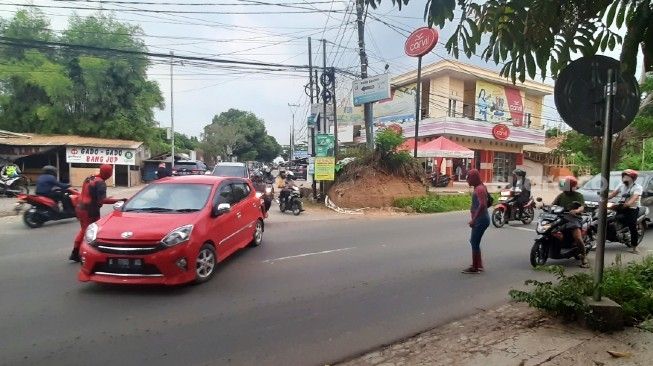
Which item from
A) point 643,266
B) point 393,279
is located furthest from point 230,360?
point 643,266

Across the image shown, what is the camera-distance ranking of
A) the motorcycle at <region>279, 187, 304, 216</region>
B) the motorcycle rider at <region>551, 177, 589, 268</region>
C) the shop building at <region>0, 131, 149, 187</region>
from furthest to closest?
the shop building at <region>0, 131, 149, 187</region>, the motorcycle at <region>279, 187, 304, 216</region>, the motorcycle rider at <region>551, 177, 589, 268</region>

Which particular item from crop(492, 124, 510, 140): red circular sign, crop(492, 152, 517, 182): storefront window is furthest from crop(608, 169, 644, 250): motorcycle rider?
crop(492, 152, 517, 182): storefront window

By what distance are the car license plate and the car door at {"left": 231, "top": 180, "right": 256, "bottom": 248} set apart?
2168 mm

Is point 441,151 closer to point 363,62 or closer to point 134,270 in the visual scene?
point 363,62

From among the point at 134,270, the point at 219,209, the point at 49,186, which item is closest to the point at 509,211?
the point at 219,209

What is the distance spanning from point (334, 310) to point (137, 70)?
29.1 meters

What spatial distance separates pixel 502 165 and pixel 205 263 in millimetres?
31332

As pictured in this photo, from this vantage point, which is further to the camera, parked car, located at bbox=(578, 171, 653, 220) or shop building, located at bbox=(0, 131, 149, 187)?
shop building, located at bbox=(0, 131, 149, 187)

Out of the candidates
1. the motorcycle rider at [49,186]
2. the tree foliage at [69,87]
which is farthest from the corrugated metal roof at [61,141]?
the motorcycle rider at [49,186]

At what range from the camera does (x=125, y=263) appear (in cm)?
530

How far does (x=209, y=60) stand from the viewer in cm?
1516

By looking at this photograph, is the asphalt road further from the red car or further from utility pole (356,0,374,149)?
utility pole (356,0,374,149)

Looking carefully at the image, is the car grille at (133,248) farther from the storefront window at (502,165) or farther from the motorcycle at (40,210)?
the storefront window at (502,165)

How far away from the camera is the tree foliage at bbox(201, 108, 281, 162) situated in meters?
59.1
